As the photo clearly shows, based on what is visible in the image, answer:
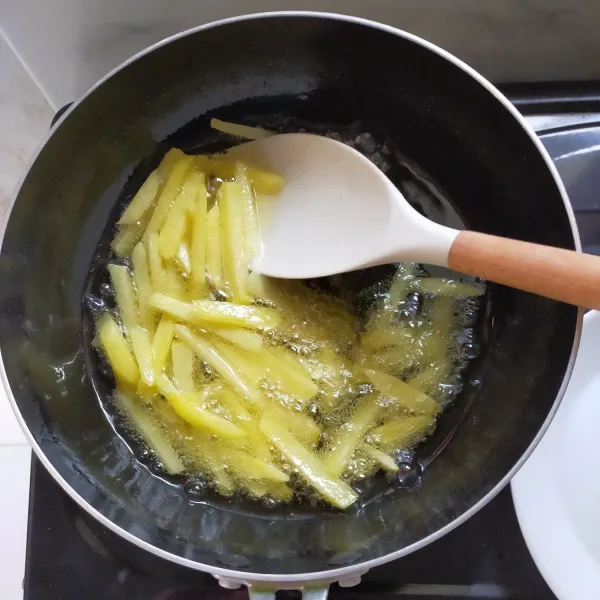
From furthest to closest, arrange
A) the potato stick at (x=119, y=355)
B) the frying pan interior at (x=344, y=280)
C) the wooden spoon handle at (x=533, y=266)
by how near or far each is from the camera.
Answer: the potato stick at (x=119, y=355)
the frying pan interior at (x=344, y=280)
the wooden spoon handle at (x=533, y=266)

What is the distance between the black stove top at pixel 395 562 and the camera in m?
0.69

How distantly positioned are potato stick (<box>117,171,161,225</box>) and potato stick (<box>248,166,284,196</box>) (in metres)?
0.12

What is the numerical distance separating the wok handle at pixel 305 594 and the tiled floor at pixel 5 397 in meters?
0.34

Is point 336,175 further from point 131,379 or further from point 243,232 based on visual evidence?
point 131,379

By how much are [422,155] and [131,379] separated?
46 centimetres

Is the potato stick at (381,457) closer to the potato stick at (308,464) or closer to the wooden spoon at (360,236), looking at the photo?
the potato stick at (308,464)

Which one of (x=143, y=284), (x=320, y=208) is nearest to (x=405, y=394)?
(x=320, y=208)

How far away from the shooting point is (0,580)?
0.78 m

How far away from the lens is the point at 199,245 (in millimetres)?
770

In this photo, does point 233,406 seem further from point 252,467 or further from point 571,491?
point 571,491

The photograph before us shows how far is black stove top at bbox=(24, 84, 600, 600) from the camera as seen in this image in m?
Answer: 0.69

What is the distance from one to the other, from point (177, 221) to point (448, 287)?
0.34 m

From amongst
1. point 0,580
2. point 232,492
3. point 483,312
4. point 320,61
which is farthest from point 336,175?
point 0,580

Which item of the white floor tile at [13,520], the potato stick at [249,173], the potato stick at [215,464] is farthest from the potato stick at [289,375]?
the white floor tile at [13,520]
